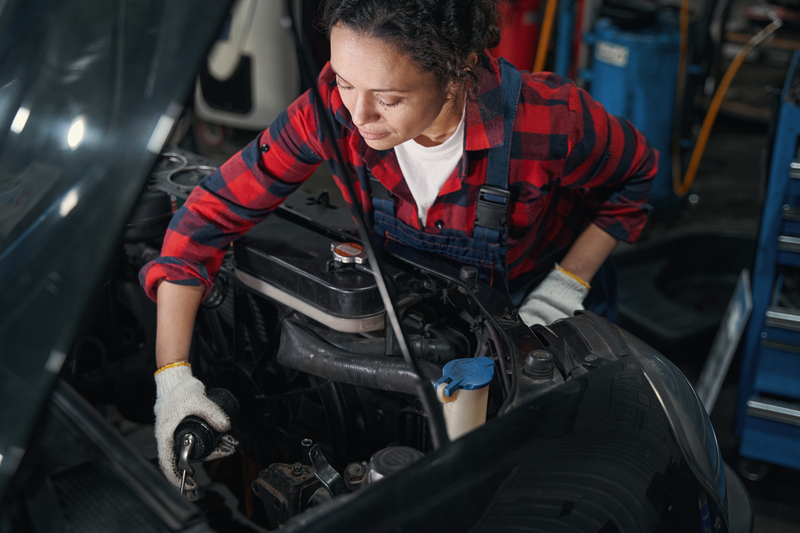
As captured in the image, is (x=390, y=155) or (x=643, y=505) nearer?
(x=643, y=505)

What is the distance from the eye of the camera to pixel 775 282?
195 centimetres

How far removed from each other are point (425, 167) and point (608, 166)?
402 millimetres

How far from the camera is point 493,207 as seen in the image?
4.38 ft

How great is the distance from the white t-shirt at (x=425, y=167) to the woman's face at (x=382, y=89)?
6.1 inches

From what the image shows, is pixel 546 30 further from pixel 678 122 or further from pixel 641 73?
pixel 678 122

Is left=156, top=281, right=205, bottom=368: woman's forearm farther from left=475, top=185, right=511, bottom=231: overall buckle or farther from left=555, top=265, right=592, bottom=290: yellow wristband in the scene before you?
left=555, top=265, right=592, bottom=290: yellow wristband

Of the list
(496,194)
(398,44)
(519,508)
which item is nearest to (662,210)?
(496,194)

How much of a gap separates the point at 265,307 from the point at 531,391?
697 millimetres

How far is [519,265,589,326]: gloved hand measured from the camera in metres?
1.41

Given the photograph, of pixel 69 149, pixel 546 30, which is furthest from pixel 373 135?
pixel 546 30

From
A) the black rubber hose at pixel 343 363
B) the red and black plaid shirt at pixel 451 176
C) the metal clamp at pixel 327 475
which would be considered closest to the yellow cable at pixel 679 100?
the red and black plaid shirt at pixel 451 176

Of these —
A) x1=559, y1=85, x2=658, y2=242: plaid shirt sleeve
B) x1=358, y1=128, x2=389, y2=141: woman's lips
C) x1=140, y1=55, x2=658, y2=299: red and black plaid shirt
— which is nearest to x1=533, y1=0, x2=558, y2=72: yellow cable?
x1=559, y1=85, x2=658, y2=242: plaid shirt sleeve

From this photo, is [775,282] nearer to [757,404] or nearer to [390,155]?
[757,404]

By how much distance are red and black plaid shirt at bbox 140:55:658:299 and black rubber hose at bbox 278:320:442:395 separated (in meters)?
0.21
